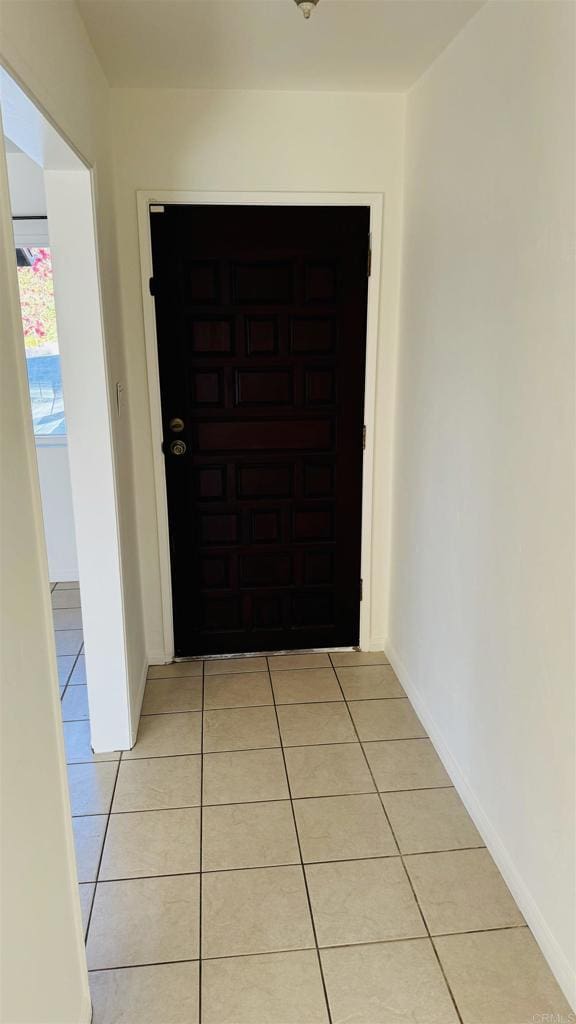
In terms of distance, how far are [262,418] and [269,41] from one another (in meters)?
1.35

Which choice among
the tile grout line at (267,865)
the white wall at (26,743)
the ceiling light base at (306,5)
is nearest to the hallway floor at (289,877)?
the tile grout line at (267,865)

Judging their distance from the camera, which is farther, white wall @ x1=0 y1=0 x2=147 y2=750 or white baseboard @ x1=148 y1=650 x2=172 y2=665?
white baseboard @ x1=148 y1=650 x2=172 y2=665

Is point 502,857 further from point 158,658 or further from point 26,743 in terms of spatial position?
point 158,658

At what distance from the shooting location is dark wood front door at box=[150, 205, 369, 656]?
282cm

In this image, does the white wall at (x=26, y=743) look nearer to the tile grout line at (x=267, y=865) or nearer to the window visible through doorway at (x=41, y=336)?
the tile grout line at (x=267, y=865)

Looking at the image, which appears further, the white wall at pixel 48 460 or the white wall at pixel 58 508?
the white wall at pixel 58 508

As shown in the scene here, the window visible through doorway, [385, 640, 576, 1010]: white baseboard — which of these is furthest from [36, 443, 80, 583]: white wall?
[385, 640, 576, 1010]: white baseboard

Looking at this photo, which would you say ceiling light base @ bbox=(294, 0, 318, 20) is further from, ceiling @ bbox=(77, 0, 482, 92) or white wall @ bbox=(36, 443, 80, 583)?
white wall @ bbox=(36, 443, 80, 583)

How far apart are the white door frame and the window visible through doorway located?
1.24m

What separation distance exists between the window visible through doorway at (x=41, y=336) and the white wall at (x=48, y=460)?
10cm

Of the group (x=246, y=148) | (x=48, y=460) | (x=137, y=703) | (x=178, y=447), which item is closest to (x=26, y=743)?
(x=137, y=703)

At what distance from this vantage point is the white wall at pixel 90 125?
1.45 metres

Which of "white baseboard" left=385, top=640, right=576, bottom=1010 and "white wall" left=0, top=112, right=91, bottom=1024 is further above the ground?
"white wall" left=0, top=112, right=91, bottom=1024

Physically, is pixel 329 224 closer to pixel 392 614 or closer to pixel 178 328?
pixel 178 328
